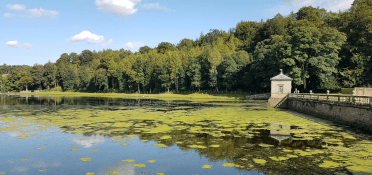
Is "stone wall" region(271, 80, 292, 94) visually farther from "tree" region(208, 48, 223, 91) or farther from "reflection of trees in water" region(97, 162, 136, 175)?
"reflection of trees in water" region(97, 162, 136, 175)

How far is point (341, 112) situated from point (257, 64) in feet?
145

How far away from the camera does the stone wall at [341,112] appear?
56.5ft

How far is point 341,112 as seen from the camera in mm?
20625

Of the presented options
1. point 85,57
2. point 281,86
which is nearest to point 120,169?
point 281,86

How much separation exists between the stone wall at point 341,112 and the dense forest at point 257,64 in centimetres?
2326

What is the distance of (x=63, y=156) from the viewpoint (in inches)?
428

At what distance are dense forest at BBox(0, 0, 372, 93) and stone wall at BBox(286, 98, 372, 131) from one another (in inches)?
916

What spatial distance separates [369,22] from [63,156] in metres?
54.6

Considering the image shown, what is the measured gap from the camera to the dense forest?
161 ft

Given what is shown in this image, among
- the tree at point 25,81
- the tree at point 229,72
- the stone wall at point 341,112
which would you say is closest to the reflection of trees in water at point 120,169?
the stone wall at point 341,112

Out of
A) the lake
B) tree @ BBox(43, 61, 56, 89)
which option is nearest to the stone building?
the lake

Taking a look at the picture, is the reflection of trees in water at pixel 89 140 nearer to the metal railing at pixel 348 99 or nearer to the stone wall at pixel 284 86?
the metal railing at pixel 348 99

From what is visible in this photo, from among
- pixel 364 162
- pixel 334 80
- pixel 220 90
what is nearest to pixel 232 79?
pixel 220 90

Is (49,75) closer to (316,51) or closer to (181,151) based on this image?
(316,51)
